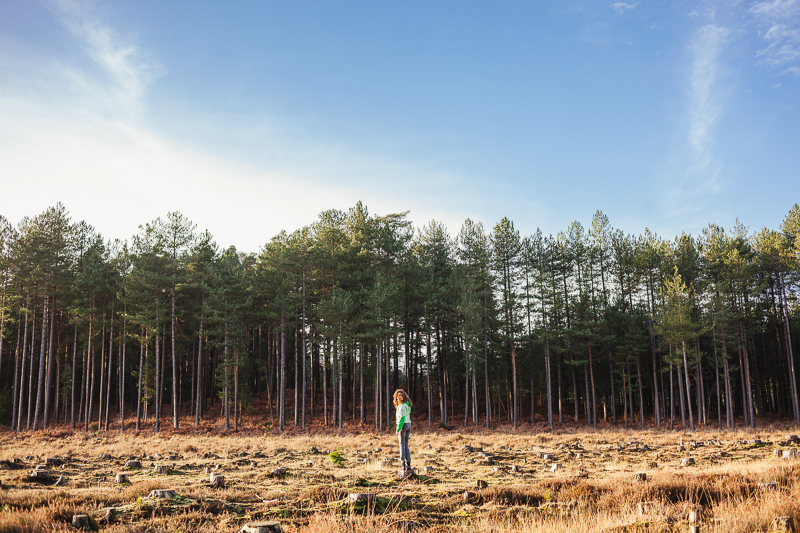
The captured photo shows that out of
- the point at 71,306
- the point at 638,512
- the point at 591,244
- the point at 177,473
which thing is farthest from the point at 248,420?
the point at 638,512

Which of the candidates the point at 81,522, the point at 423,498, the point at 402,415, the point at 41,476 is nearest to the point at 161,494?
the point at 81,522

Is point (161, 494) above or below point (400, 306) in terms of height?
below

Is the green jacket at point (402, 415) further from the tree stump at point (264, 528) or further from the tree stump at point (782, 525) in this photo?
the tree stump at point (782, 525)

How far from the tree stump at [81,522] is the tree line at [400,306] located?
87.0 feet

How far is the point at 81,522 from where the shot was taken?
6.99 meters

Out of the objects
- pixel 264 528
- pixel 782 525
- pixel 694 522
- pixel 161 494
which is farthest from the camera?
pixel 161 494

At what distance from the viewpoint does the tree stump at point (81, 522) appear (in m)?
6.94

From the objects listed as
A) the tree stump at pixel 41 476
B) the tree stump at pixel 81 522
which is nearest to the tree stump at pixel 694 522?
the tree stump at pixel 81 522

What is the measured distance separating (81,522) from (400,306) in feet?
98.8

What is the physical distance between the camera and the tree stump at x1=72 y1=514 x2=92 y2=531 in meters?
6.94

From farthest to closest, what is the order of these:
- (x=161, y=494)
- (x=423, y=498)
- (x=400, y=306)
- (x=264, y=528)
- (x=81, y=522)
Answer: (x=400, y=306), (x=423, y=498), (x=161, y=494), (x=81, y=522), (x=264, y=528)

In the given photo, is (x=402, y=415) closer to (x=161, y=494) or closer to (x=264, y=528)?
(x=161, y=494)

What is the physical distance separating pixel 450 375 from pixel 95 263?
109 feet

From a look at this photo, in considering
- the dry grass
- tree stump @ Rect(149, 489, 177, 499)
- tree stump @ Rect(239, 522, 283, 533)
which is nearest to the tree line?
the dry grass
